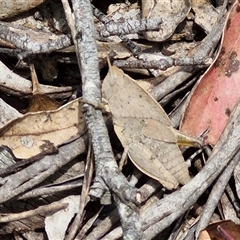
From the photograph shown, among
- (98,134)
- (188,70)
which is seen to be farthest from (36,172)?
(188,70)

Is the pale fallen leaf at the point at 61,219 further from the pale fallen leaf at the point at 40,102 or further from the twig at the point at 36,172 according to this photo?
the pale fallen leaf at the point at 40,102

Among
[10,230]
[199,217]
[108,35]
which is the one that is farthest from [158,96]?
[10,230]

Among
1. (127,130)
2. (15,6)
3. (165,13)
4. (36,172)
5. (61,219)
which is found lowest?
(61,219)

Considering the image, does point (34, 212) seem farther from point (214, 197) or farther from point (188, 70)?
point (188, 70)

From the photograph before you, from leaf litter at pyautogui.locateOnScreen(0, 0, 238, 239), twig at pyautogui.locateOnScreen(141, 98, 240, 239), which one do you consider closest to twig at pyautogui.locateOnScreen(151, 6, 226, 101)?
leaf litter at pyautogui.locateOnScreen(0, 0, 238, 239)

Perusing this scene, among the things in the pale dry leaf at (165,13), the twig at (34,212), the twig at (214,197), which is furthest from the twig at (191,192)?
the pale dry leaf at (165,13)
